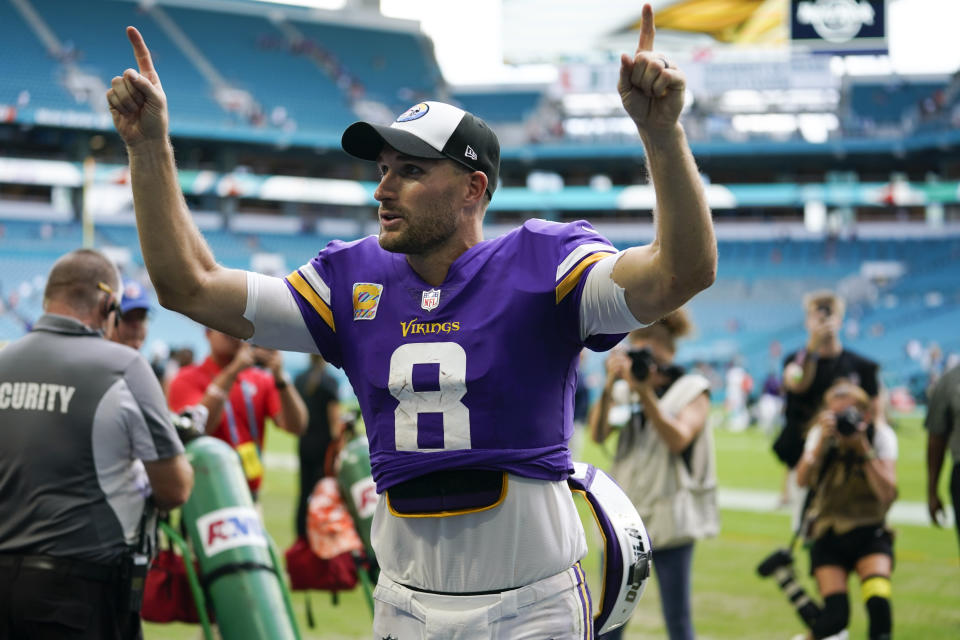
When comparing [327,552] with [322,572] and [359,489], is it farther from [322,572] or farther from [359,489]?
[359,489]

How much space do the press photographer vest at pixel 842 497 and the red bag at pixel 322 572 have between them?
2.43 m

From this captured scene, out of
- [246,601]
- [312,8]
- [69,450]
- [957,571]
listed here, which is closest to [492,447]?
[69,450]

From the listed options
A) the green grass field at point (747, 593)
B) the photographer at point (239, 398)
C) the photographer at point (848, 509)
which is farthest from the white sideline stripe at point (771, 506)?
the photographer at point (239, 398)

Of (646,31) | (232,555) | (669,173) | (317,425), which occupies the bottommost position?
→ (232,555)

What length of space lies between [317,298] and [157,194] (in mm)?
458

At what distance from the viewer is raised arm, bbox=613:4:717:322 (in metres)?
1.85

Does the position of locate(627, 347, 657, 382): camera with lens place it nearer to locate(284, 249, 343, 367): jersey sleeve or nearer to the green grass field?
the green grass field

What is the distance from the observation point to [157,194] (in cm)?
215

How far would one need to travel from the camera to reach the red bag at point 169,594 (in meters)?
4.07

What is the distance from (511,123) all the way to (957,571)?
41125 mm

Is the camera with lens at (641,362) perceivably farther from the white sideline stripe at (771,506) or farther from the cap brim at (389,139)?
the white sideline stripe at (771,506)

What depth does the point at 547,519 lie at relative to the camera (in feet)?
7.37

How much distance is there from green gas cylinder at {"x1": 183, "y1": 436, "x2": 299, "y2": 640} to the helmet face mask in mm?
2111

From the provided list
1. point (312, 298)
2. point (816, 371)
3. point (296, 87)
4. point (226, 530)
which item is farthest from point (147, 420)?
point (296, 87)
